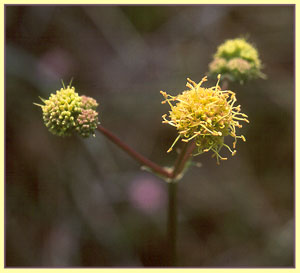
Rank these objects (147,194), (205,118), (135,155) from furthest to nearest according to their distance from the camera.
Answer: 1. (147,194)
2. (135,155)
3. (205,118)

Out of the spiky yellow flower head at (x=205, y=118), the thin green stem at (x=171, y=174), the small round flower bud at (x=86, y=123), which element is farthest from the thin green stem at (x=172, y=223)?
the small round flower bud at (x=86, y=123)

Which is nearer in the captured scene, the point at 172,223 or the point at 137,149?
the point at 172,223

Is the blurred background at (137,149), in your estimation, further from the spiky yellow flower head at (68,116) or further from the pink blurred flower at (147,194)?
the spiky yellow flower head at (68,116)

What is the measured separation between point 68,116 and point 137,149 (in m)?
2.57

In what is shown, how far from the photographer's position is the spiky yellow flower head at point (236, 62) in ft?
14.0

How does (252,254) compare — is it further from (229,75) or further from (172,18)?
(172,18)

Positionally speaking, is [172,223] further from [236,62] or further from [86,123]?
[236,62]

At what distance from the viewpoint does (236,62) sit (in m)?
4.28

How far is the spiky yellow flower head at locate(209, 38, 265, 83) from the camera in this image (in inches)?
168

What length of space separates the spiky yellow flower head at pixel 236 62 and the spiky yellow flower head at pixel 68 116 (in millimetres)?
1728

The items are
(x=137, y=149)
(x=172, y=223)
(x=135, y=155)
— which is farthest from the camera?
(x=137, y=149)

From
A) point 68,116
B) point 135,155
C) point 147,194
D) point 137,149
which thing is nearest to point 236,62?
point 135,155

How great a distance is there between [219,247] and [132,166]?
6.14 ft

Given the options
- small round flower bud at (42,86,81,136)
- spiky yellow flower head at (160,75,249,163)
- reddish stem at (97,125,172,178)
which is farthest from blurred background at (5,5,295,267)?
spiky yellow flower head at (160,75,249,163)
